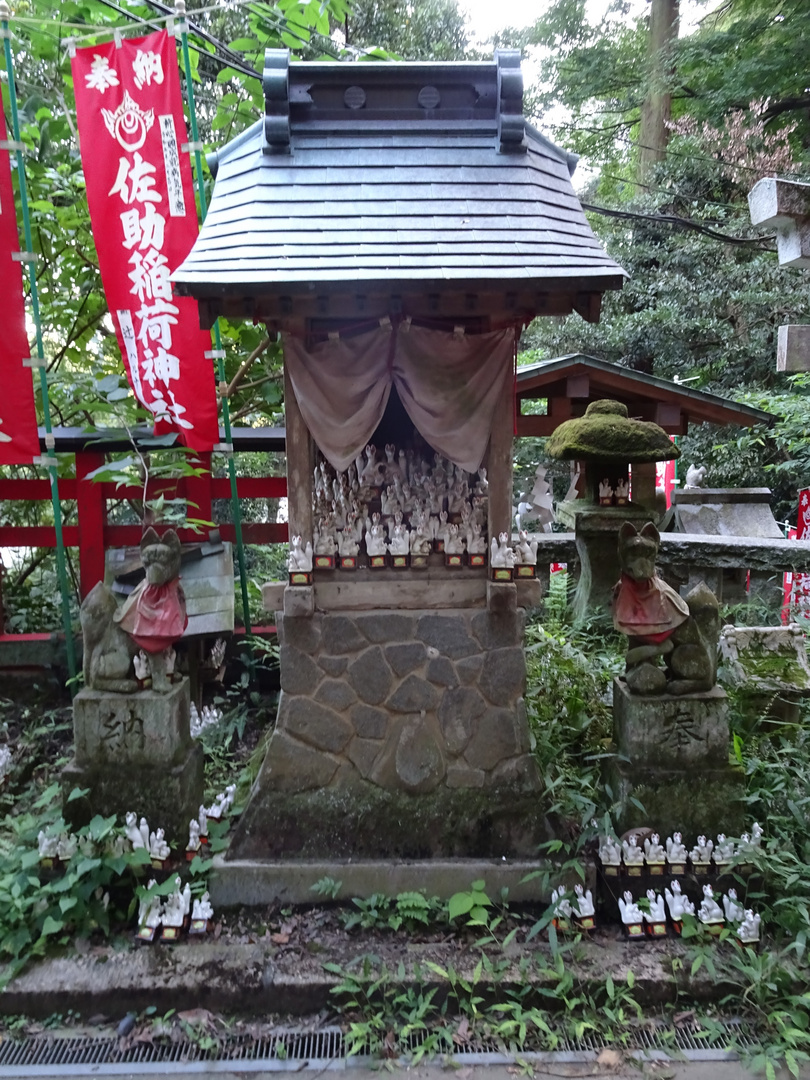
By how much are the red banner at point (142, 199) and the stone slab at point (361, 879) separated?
3934mm

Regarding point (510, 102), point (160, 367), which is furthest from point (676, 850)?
point (160, 367)

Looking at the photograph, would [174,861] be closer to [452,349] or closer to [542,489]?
[452,349]

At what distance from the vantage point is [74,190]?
7168 millimetres

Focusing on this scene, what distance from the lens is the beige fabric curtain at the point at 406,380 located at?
175 inches

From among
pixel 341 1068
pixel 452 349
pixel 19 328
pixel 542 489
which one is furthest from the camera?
pixel 542 489

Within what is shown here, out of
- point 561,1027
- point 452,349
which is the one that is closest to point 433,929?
point 561,1027

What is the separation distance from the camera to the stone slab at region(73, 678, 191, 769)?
14.4 feet

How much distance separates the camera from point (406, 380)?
4.46 meters

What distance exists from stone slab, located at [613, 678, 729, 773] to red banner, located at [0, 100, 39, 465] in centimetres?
542

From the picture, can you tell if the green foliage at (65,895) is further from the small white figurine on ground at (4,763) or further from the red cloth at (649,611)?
the red cloth at (649,611)

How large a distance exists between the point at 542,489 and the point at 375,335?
5.77 metres

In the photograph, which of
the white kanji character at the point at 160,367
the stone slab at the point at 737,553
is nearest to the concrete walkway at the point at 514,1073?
the white kanji character at the point at 160,367

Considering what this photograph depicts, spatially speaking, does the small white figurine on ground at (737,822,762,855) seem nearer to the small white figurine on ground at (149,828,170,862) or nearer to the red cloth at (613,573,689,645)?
the red cloth at (613,573,689,645)

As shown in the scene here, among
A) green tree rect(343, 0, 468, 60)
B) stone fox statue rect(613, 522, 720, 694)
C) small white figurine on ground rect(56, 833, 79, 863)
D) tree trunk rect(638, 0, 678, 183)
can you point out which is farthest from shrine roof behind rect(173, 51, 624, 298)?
tree trunk rect(638, 0, 678, 183)
